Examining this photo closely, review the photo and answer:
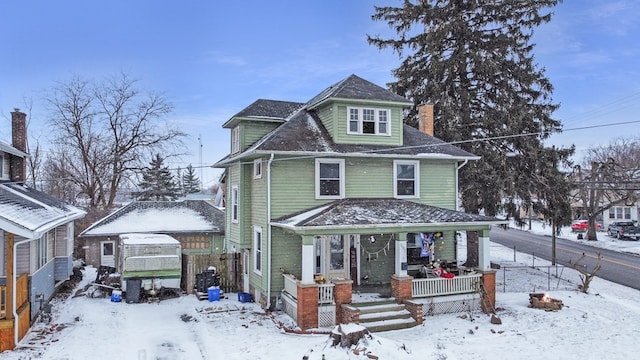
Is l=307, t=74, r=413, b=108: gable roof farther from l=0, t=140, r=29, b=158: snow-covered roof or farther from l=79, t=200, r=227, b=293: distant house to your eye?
l=79, t=200, r=227, b=293: distant house

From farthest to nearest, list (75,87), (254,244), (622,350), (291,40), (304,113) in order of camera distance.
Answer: (75,87)
(291,40)
(304,113)
(254,244)
(622,350)

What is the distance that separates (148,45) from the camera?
25.9 metres

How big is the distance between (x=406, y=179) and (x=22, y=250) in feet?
44.5

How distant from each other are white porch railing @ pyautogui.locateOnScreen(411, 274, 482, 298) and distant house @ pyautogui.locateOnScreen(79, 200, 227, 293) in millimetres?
13860

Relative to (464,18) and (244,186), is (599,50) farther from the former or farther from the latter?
(244,186)

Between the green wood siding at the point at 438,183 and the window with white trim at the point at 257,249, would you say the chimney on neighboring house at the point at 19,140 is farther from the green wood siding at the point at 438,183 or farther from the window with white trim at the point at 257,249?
the green wood siding at the point at 438,183

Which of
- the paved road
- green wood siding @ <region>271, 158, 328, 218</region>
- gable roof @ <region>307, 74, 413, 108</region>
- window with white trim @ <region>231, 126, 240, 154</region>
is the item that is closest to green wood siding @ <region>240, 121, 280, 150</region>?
window with white trim @ <region>231, 126, 240, 154</region>

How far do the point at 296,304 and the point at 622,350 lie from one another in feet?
30.3

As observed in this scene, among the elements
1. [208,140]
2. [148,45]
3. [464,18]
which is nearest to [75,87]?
[148,45]

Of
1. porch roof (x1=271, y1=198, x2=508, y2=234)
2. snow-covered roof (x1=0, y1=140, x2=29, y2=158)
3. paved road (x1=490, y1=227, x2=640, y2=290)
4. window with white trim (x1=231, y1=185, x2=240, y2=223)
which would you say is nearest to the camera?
porch roof (x1=271, y1=198, x2=508, y2=234)

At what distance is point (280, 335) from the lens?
13195 mm

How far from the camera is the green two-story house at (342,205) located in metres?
15.1

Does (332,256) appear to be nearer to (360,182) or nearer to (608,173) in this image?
(360,182)

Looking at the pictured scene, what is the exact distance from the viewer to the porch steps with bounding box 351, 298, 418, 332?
13.9m
